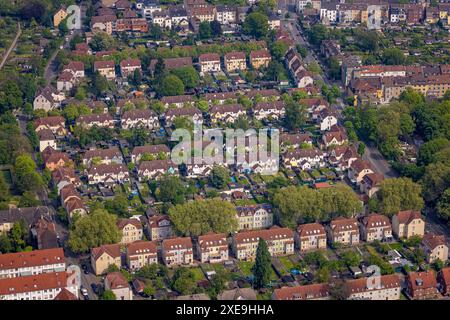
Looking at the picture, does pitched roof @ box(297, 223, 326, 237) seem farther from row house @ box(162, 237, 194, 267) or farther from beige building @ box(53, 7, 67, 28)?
beige building @ box(53, 7, 67, 28)

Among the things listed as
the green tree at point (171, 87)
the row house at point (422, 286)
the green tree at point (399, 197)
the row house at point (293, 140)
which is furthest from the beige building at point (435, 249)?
the green tree at point (171, 87)

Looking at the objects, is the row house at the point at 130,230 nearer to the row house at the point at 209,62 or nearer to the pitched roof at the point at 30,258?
the pitched roof at the point at 30,258

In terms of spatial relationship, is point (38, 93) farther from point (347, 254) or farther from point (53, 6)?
point (347, 254)

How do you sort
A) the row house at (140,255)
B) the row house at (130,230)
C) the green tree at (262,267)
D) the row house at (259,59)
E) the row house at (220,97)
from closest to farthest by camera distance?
the green tree at (262,267) < the row house at (140,255) < the row house at (130,230) < the row house at (220,97) < the row house at (259,59)

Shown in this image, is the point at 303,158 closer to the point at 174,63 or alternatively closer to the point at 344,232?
the point at 344,232

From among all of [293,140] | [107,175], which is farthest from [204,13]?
[107,175]

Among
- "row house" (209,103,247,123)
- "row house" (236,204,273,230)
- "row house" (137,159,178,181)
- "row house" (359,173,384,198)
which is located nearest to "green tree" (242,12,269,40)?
"row house" (209,103,247,123)

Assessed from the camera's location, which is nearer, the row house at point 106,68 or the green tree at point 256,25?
the row house at point 106,68
